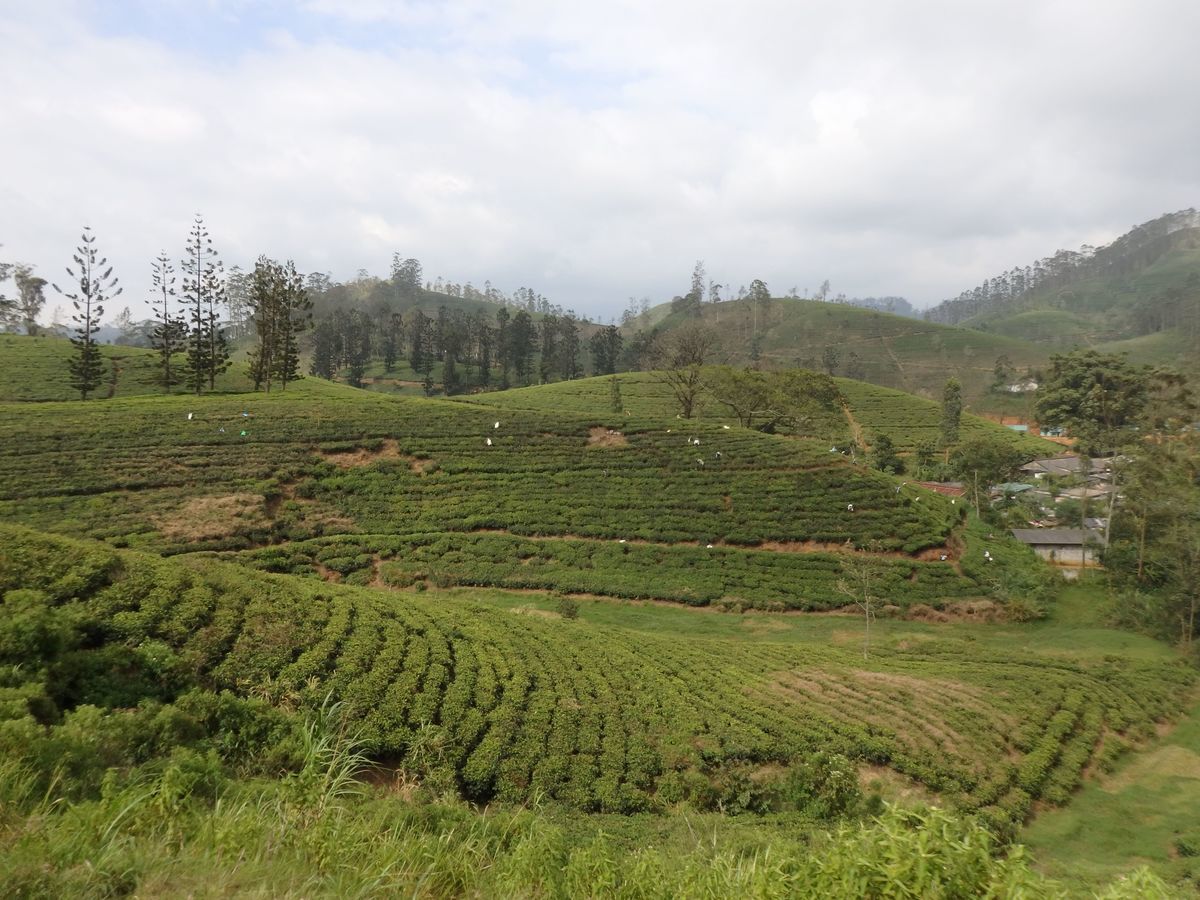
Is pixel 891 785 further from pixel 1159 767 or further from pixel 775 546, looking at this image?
pixel 775 546

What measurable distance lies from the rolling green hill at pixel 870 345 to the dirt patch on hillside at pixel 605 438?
81.5 meters

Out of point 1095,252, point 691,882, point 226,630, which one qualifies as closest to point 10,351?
point 226,630

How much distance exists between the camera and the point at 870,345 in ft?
406

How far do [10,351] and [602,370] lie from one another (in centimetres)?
7609

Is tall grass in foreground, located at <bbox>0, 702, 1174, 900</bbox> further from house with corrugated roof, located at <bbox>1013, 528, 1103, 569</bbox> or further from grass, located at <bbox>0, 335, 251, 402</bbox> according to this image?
grass, located at <bbox>0, 335, 251, 402</bbox>

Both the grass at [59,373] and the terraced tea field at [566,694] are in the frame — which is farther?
the grass at [59,373]

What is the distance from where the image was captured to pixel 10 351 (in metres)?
59.1

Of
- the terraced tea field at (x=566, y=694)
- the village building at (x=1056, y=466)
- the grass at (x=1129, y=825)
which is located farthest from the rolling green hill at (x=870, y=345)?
the terraced tea field at (x=566, y=694)

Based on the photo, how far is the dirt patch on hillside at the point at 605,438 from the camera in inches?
1484

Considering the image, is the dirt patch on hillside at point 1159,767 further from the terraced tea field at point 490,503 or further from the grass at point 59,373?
the grass at point 59,373

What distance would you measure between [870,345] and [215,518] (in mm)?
125746

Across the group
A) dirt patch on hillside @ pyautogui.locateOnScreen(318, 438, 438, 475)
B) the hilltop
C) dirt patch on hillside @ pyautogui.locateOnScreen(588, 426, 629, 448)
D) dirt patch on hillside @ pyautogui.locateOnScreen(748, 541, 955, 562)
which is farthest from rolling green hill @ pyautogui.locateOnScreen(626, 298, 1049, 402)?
dirt patch on hillside @ pyautogui.locateOnScreen(318, 438, 438, 475)

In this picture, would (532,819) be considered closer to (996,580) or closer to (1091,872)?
(1091,872)

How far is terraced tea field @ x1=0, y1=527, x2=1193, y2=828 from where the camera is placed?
1018cm
